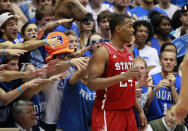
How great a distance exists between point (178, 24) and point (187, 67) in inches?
267

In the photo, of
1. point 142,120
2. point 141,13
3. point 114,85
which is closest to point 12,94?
point 114,85

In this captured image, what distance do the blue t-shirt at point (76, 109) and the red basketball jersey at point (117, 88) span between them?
831 mm

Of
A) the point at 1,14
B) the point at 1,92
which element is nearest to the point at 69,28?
the point at 1,14

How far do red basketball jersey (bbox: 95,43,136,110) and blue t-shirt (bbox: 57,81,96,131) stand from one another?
0.83 metres

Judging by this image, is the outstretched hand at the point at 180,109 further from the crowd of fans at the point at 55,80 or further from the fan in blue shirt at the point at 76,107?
the fan in blue shirt at the point at 76,107

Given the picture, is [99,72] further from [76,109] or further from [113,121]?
[76,109]

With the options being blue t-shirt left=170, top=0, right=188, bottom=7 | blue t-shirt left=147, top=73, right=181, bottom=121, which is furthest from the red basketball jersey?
blue t-shirt left=170, top=0, right=188, bottom=7

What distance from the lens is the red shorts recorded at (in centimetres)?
455

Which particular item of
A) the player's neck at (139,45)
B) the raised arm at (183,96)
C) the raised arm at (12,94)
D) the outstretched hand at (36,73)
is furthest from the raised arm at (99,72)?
the player's neck at (139,45)

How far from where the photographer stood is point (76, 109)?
5.39m

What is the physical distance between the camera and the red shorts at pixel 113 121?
14.9 feet

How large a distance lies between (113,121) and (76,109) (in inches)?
38.2

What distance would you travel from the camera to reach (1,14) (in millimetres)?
5602

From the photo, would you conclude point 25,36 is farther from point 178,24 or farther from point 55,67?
point 178,24
